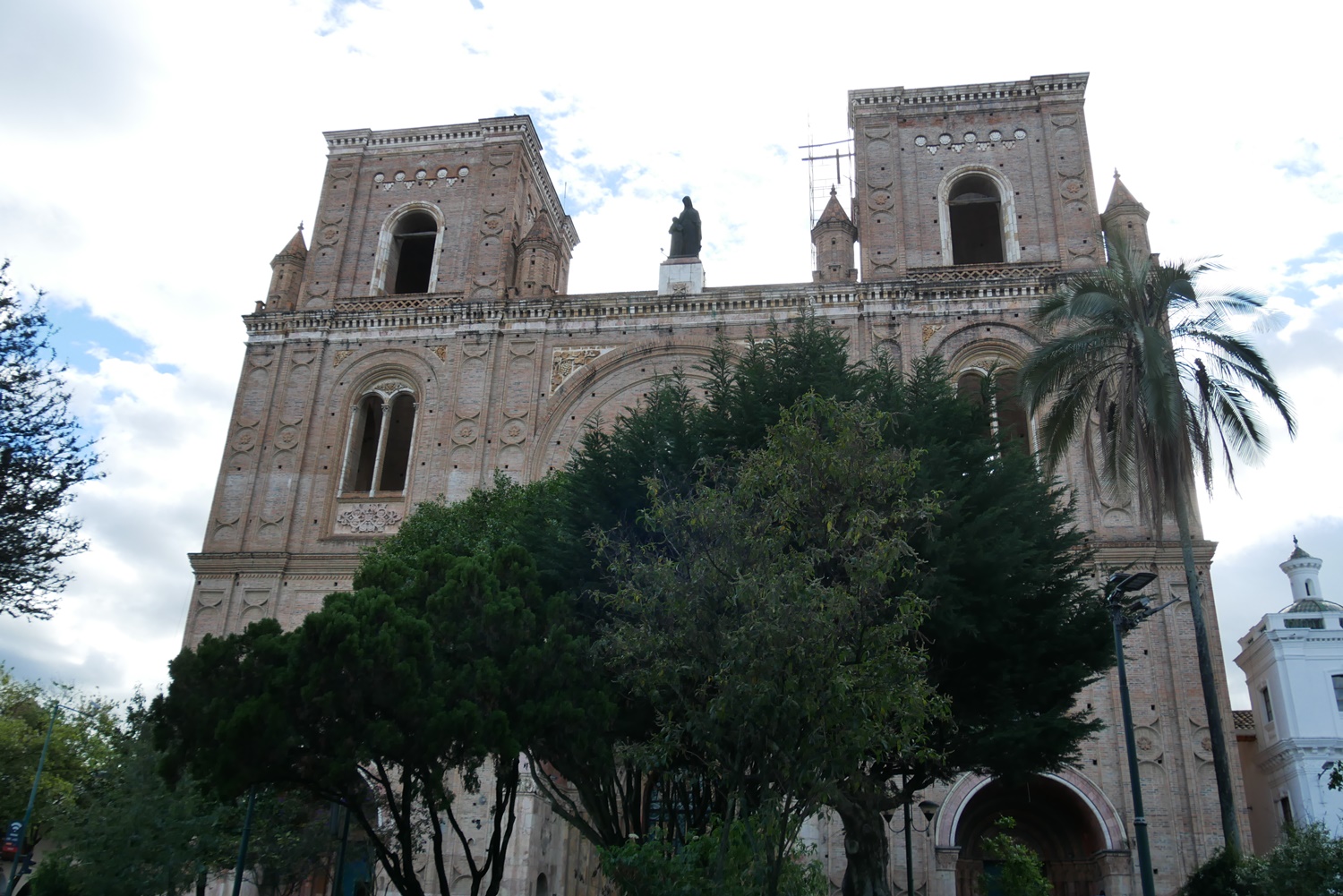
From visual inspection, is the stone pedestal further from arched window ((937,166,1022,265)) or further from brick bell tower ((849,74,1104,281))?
arched window ((937,166,1022,265))

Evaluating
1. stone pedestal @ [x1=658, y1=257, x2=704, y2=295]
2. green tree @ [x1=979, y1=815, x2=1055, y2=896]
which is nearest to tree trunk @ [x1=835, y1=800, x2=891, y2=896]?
green tree @ [x1=979, y1=815, x2=1055, y2=896]

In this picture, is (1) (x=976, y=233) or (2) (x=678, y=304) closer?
(2) (x=678, y=304)

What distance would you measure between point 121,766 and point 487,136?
18920 mm

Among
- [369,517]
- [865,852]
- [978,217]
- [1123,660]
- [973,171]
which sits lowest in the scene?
[865,852]

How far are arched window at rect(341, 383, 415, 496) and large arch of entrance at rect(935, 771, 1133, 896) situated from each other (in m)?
14.7

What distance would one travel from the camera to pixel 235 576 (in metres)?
27.1

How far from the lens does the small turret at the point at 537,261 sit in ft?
98.0

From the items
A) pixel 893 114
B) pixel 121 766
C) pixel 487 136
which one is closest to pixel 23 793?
pixel 121 766

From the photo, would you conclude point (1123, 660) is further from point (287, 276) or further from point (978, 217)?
point (287, 276)

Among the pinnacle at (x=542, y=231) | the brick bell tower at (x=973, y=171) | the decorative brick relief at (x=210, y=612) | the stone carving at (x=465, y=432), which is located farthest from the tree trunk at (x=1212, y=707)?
the decorative brick relief at (x=210, y=612)

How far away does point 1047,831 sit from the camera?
25.5 metres

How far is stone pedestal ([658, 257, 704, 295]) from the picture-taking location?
1164 inches

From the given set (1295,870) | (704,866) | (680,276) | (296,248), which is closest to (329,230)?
(296,248)

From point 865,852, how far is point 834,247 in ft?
56.7
